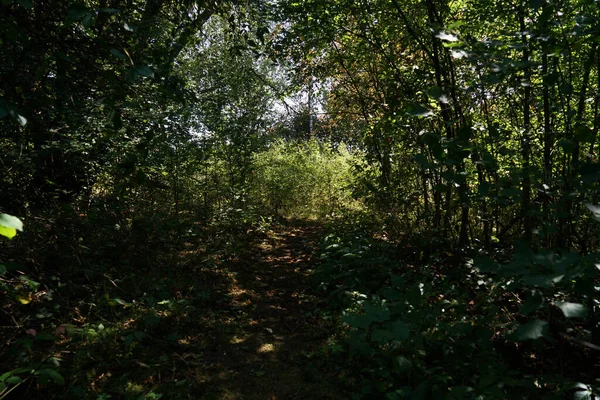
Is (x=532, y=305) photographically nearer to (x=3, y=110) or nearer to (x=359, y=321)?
(x=359, y=321)

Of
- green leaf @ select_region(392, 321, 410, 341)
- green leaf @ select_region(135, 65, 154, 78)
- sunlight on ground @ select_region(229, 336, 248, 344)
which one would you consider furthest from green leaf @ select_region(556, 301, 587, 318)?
sunlight on ground @ select_region(229, 336, 248, 344)

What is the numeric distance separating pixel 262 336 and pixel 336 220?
164 inches

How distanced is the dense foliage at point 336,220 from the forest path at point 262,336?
5 cm

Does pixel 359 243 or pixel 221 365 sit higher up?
pixel 359 243

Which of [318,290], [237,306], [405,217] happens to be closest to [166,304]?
[237,306]

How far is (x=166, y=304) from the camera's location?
12.5ft

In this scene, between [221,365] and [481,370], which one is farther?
[221,365]

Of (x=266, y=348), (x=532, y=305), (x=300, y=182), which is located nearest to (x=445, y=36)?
(x=532, y=305)

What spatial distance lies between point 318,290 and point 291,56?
3.81m

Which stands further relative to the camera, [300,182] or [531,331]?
[300,182]

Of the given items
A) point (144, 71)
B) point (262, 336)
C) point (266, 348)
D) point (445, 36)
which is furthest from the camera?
point (262, 336)

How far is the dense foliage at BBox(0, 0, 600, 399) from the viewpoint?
2119mm

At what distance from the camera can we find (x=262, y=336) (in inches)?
144

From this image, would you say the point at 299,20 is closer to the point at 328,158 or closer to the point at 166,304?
the point at 166,304
